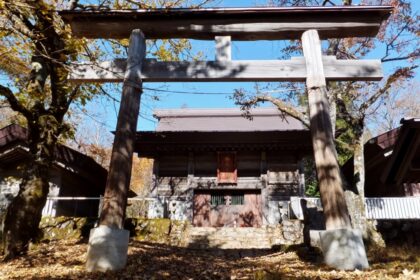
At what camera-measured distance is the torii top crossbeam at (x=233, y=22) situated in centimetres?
661

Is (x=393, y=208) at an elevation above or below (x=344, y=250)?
above

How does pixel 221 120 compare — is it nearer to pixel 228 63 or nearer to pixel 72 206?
pixel 72 206

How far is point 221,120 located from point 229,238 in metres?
11.5

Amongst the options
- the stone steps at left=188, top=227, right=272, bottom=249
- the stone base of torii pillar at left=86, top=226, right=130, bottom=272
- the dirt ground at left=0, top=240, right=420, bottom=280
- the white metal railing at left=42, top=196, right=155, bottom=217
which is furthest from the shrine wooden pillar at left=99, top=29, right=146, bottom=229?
the stone steps at left=188, top=227, right=272, bottom=249

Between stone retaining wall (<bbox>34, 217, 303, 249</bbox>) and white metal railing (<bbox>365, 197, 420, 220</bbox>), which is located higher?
white metal railing (<bbox>365, 197, 420, 220</bbox>)

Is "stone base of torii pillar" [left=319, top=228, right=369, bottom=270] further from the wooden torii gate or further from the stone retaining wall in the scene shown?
the stone retaining wall

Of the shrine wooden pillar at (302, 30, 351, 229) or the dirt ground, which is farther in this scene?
the shrine wooden pillar at (302, 30, 351, 229)

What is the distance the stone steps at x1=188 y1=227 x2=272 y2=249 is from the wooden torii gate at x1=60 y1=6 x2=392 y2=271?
663 cm

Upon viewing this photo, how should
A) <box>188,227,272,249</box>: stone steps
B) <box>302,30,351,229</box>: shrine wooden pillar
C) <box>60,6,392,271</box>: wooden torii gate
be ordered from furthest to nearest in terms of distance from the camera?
<box>188,227,272,249</box>: stone steps, <box>60,6,392,271</box>: wooden torii gate, <box>302,30,351,229</box>: shrine wooden pillar

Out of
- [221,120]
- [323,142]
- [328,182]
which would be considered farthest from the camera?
[221,120]

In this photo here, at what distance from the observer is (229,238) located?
12.1 meters

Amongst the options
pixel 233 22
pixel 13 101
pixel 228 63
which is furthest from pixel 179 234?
pixel 233 22

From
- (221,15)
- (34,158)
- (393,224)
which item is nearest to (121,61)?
(221,15)

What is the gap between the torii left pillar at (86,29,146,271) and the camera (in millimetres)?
4828
